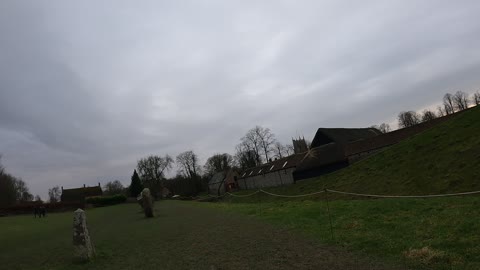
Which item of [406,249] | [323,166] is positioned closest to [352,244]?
[406,249]

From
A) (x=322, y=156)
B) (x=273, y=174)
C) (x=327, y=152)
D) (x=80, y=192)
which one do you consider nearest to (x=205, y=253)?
(x=322, y=156)

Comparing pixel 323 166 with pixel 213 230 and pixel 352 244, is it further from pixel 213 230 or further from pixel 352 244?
pixel 352 244

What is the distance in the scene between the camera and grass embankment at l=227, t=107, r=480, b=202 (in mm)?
17797

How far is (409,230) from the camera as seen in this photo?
9.50 meters

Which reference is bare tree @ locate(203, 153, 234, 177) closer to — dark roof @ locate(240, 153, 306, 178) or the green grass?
dark roof @ locate(240, 153, 306, 178)

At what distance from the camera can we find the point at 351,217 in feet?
43.0

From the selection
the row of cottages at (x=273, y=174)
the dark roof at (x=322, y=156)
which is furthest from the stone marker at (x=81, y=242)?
the row of cottages at (x=273, y=174)

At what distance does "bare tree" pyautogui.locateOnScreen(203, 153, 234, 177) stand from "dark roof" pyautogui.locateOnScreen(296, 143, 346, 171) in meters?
49.4

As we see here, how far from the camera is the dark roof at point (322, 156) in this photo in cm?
5119

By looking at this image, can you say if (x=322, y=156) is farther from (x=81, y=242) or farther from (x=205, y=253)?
(x=81, y=242)

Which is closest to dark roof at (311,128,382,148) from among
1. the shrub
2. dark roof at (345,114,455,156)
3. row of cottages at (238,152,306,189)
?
row of cottages at (238,152,306,189)

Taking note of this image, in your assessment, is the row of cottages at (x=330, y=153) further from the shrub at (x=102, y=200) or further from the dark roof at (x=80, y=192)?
the dark roof at (x=80, y=192)

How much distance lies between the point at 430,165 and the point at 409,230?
13042 millimetres

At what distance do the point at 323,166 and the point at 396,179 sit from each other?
29.8m
